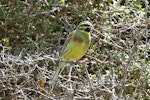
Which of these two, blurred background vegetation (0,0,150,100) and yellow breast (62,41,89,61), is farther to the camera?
blurred background vegetation (0,0,150,100)

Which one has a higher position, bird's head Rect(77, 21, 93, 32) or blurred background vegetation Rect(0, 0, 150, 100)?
bird's head Rect(77, 21, 93, 32)

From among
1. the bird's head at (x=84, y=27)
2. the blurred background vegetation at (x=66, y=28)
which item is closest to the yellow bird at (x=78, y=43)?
the bird's head at (x=84, y=27)

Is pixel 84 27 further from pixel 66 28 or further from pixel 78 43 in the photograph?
pixel 66 28

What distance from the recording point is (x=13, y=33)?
5387mm

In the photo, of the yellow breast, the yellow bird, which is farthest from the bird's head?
the yellow breast

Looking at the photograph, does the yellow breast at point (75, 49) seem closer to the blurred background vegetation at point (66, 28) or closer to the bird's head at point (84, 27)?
the bird's head at point (84, 27)

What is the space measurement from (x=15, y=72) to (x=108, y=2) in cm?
172

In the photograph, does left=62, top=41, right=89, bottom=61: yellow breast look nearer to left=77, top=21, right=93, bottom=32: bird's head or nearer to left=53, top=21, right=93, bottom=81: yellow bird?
left=53, top=21, right=93, bottom=81: yellow bird

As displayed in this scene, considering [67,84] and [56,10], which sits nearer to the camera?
[67,84]

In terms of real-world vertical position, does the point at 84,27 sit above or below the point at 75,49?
above

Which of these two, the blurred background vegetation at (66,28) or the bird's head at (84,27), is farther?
the blurred background vegetation at (66,28)

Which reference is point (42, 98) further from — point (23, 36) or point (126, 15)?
point (126, 15)

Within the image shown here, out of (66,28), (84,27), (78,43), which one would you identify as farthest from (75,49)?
(66,28)

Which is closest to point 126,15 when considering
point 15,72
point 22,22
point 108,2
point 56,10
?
point 108,2
